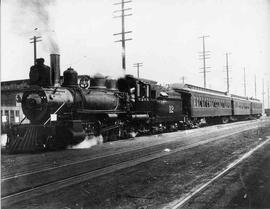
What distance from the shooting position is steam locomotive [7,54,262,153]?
44.8 ft

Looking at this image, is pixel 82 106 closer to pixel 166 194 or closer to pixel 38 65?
pixel 38 65

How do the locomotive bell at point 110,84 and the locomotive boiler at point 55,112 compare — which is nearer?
the locomotive boiler at point 55,112

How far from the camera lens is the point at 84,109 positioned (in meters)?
Result: 15.2

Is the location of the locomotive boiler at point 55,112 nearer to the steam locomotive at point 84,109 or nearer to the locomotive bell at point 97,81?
the steam locomotive at point 84,109

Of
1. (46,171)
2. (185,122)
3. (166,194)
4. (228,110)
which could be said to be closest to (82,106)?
(46,171)

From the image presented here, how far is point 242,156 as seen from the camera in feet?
36.9

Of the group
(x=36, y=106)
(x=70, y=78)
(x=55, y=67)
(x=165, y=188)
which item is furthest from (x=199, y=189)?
(x=70, y=78)

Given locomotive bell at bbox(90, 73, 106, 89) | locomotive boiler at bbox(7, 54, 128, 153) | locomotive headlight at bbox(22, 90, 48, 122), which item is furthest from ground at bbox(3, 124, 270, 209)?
locomotive bell at bbox(90, 73, 106, 89)

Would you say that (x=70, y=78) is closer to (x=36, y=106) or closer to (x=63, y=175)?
(x=36, y=106)

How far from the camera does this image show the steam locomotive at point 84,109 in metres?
13.7

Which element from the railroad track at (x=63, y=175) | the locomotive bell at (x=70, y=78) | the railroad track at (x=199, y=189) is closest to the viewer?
the railroad track at (x=199, y=189)

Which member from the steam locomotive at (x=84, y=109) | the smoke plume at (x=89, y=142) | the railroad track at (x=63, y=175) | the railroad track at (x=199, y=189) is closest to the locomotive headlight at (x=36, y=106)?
the steam locomotive at (x=84, y=109)

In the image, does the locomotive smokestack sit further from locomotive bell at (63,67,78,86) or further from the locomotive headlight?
the locomotive headlight

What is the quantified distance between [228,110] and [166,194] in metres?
34.6
